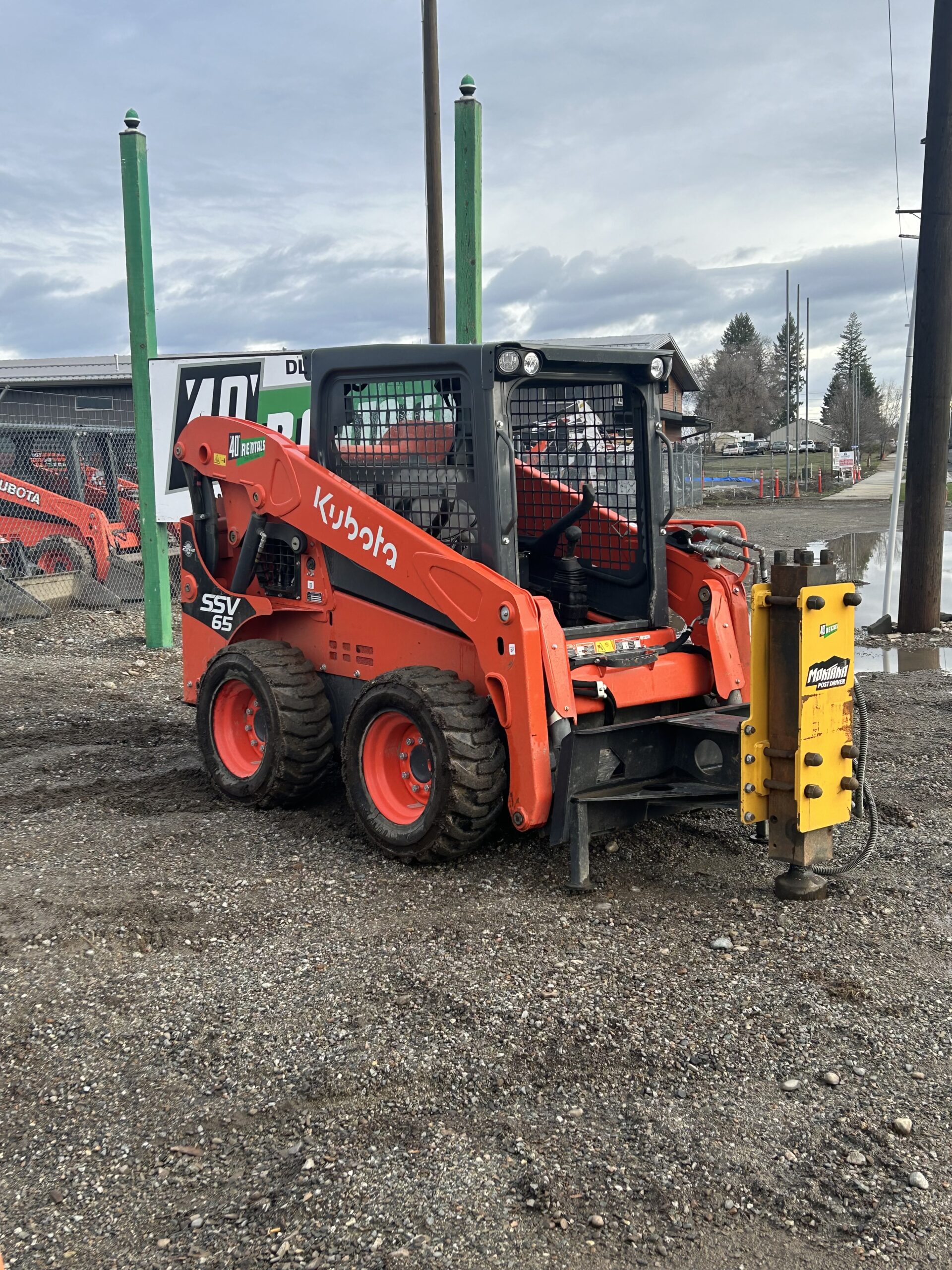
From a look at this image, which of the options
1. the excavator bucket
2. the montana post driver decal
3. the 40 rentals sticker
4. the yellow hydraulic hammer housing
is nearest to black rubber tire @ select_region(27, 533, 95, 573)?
the excavator bucket

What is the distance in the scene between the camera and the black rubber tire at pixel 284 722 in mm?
5922

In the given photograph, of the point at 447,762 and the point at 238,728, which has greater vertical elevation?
the point at 447,762

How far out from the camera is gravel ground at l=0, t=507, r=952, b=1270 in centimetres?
287

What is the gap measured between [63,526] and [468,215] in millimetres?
6906

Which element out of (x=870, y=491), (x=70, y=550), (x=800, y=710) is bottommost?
(x=800, y=710)

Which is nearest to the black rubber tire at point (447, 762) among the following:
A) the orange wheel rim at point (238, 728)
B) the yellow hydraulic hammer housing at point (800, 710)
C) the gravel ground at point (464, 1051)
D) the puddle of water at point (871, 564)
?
the gravel ground at point (464, 1051)

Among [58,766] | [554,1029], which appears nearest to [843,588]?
[554,1029]

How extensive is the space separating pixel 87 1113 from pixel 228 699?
321 cm

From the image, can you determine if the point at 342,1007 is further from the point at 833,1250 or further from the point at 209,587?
the point at 209,587

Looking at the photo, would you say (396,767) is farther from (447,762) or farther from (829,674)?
(829,674)

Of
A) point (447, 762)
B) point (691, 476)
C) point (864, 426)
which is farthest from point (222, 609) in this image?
point (864, 426)

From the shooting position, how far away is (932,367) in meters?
11.4

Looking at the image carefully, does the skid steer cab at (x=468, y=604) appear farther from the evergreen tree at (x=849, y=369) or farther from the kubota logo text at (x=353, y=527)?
the evergreen tree at (x=849, y=369)

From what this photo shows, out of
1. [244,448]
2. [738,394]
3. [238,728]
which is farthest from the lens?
[738,394]
